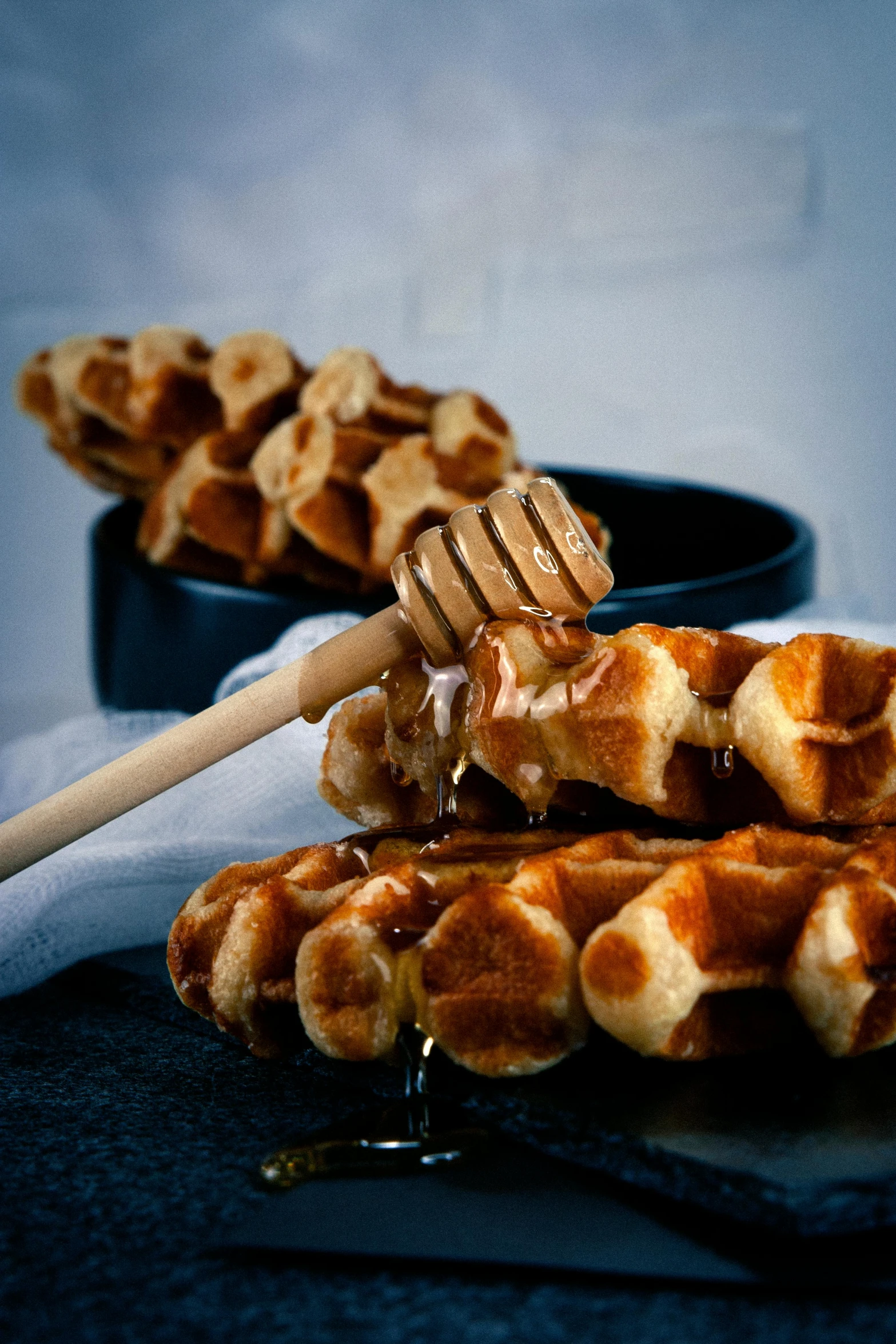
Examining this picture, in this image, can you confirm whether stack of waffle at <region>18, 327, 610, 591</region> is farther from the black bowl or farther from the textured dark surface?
the textured dark surface

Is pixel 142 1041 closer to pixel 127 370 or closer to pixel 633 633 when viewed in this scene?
pixel 633 633

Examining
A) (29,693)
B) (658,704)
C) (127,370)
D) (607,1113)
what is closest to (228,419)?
(127,370)

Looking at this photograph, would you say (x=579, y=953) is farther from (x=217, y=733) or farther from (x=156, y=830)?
(x=156, y=830)

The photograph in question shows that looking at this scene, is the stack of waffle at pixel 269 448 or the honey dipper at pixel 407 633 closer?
the honey dipper at pixel 407 633

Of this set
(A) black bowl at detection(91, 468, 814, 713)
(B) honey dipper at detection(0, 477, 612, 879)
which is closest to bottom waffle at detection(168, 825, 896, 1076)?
(B) honey dipper at detection(0, 477, 612, 879)

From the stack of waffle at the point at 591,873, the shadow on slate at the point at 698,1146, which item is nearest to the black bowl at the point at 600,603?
the stack of waffle at the point at 591,873

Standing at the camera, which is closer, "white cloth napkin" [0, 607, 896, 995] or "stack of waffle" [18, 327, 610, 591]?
"white cloth napkin" [0, 607, 896, 995]

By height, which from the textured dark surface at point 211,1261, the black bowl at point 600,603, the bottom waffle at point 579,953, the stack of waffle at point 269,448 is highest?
the stack of waffle at point 269,448

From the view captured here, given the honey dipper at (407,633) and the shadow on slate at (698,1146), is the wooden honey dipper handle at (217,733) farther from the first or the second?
the shadow on slate at (698,1146)
